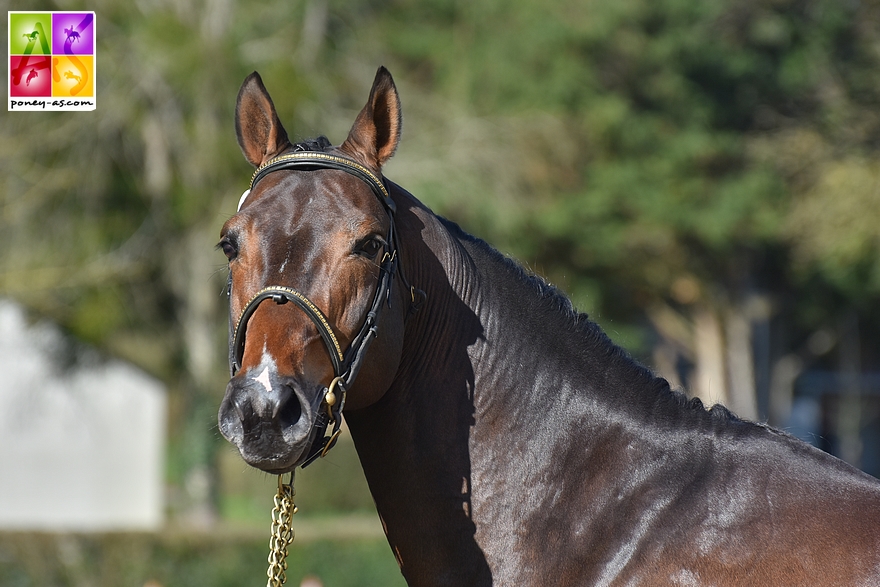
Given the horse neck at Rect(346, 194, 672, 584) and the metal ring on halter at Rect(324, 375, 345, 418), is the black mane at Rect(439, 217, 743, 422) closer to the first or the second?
the horse neck at Rect(346, 194, 672, 584)

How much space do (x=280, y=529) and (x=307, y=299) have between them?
77cm

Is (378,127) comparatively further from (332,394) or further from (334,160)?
(332,394)

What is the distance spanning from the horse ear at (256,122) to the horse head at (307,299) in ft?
0.47

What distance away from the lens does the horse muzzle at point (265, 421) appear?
2.32 m

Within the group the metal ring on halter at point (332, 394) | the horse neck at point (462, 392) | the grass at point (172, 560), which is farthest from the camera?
the grass at point (172, 560)

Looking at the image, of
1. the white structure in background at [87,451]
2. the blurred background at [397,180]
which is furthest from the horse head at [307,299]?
the white structure in background at [87,451]

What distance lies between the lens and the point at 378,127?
2.91 meters

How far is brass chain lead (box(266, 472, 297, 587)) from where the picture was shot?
2771 mm

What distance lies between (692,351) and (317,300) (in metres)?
27.4

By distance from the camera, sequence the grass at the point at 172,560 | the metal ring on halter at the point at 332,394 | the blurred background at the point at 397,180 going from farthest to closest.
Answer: the blurred background at the point at 397,180
the grass at the point at 172,560
the metal ring on halter at the point at 332,394

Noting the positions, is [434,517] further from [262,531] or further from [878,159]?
[878,159]

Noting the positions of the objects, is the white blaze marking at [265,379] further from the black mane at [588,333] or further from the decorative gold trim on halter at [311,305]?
the black mane at [588,333]

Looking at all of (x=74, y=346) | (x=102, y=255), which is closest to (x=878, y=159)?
(x=102, y=255)

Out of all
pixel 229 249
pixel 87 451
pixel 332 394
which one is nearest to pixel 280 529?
pixel 332 394
